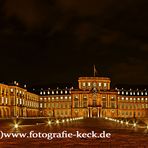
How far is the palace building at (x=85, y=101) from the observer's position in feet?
530

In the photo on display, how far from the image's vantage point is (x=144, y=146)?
66.3 feet

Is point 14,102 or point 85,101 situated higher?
point 14,102

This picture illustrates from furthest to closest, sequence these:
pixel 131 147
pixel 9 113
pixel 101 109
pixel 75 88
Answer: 1. pixel 75 88
2. pixel 101 109
3. pixel 9 113
4. pixel 131 147

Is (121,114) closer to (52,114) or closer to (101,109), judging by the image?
(101,109)

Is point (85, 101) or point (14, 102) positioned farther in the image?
point (85, 101)

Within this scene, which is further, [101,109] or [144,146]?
[101,109]

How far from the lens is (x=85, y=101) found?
16900 cm

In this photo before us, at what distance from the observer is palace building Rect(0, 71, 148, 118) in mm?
161562

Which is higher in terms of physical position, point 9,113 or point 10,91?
point 10,91

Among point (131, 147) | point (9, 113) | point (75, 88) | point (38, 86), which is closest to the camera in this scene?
point (131, 147)

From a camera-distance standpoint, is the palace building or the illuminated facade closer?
the illuminated facade

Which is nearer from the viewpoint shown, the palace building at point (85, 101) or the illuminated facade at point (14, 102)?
the illuminated facade at point (14, 102)

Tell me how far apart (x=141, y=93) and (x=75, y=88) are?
34281 mm

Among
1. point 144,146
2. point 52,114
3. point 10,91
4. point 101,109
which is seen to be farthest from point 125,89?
point 144,146
